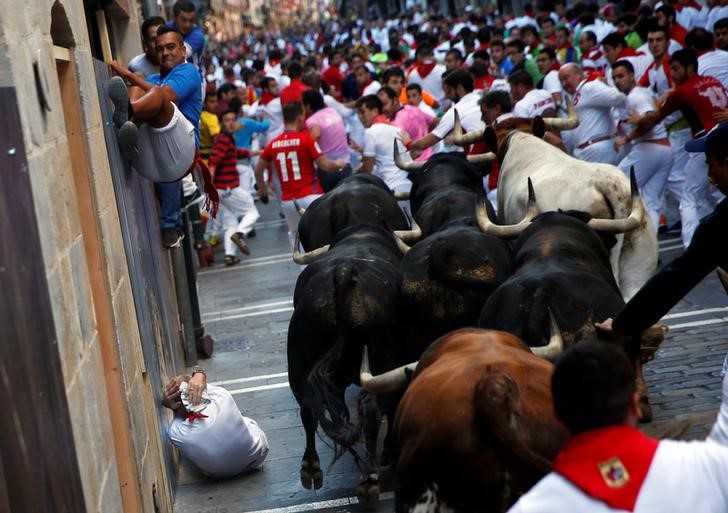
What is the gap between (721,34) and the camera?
1372 cm

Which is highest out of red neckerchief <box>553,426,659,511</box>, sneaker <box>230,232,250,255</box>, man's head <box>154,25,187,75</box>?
man's head <box>154,25,187,75</box>

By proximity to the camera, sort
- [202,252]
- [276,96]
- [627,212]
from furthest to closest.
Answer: [276,96] → [202,252] → [627,212]

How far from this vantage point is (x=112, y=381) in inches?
211

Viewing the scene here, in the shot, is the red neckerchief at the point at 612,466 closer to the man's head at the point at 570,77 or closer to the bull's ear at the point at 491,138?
the bull's ear at the point at 491,138

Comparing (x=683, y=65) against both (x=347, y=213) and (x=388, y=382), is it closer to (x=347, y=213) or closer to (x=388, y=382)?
(x=347, y=213)

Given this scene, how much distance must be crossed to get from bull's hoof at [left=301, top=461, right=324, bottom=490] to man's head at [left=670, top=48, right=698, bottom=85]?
651cm

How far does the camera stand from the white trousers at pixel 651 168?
12.5m

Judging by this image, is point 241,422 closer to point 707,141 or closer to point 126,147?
point 126,147

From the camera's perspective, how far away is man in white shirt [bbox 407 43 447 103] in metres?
19.1

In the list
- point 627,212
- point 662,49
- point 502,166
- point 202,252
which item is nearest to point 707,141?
point 627,212

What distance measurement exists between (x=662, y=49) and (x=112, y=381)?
10298 millimetres

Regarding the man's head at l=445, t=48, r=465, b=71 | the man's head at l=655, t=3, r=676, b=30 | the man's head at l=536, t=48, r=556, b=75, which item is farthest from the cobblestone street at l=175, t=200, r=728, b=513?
the man's head at l=445, t=48, r=465, b=71

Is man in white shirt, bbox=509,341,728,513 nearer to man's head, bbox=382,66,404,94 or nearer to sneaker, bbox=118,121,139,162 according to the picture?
sneaker, bbox=118,121,139,162

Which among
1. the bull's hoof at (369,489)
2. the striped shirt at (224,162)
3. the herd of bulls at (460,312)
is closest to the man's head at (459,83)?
the herd of bulls at (460,312)
